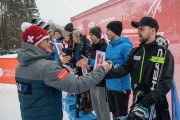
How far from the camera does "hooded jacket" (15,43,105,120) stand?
201 centimetres

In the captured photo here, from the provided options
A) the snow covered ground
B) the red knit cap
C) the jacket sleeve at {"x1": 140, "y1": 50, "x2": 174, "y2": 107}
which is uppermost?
the red knit cap

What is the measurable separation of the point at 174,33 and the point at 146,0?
77 centimetres

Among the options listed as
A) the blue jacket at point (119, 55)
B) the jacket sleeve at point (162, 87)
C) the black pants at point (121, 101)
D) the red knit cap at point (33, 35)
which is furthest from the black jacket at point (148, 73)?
the red knit cap at point (33, 35)

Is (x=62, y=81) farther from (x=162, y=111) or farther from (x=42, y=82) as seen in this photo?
(x=162, y=111)

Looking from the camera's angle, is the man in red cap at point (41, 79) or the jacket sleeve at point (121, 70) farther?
the jacket sleeve at point (121, 70)

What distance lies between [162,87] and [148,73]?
0.21 metres

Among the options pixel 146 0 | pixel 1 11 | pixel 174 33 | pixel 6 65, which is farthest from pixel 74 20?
pixel 1 11

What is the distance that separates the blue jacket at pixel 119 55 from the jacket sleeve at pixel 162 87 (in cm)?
105

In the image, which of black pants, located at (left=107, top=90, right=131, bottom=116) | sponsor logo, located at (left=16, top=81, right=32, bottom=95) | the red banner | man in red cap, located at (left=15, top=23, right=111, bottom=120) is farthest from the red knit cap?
the red banner

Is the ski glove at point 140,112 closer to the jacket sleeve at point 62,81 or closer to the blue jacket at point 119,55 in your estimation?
the jacket sleeve at point 62,81

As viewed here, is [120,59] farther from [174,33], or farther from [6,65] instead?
[6,65]

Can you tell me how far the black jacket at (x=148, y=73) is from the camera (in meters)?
2.18

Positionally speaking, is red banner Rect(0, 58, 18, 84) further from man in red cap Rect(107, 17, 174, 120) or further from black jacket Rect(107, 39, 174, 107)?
man in red cap Rect(107, 17, 174, 120)

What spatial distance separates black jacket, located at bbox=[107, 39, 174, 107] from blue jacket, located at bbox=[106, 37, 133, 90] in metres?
0.55
